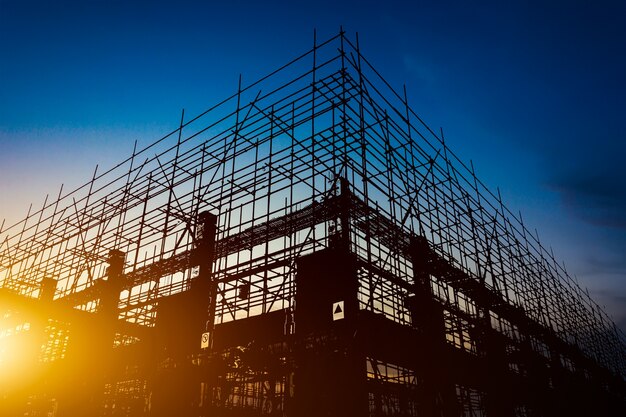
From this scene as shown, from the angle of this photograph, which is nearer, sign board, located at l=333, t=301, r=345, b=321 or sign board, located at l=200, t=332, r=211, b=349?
sign board, located at l=333, t=301, r=345, b=321

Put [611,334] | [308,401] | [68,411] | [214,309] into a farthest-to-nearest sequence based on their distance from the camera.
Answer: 1. [611,334]
2. [214,309]
3. [68,411]
4. [308,401]

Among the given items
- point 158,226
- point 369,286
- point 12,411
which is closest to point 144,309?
point 158,226

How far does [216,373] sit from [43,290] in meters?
11.2

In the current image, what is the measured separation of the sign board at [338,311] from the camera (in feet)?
31.3

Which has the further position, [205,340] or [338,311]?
[205,340]

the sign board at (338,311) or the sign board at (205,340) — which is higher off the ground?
the sign board at (338,311)

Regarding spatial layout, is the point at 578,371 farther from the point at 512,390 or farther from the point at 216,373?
the point at 216,373

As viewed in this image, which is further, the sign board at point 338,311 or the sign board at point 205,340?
the sign board at point 205,340

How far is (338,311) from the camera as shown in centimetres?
964

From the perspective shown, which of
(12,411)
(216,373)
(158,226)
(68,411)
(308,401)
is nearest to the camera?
(308,401)

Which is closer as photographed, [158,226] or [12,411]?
[12,411]

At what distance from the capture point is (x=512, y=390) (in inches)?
583

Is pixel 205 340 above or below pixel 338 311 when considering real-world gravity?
below

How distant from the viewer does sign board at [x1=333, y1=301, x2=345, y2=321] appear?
9.54 m
